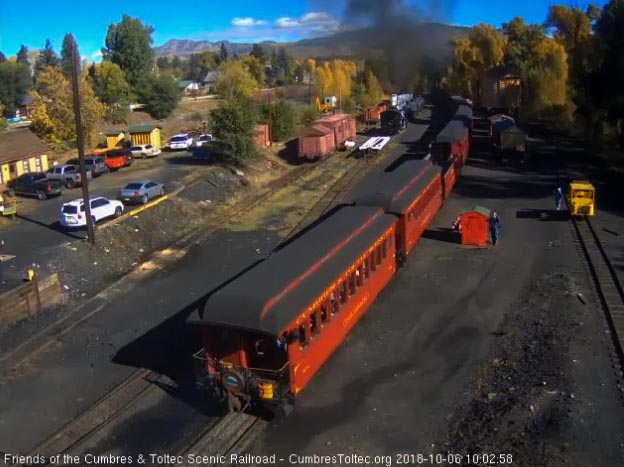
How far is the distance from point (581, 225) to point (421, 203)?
8738mm

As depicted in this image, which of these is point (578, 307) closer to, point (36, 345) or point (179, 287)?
point (179, 287)

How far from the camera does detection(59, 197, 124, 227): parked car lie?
27.3 meters

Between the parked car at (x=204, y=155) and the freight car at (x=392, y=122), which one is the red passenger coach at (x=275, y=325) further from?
the freight car at (x=392, y=122)

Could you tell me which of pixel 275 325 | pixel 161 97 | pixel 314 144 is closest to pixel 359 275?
pixel 275 325

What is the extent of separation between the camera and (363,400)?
1359cm

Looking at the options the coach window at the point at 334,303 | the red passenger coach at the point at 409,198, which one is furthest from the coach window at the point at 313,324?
the red passenger coach at the point at 409,198

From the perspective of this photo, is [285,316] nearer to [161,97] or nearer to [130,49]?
[161,97]

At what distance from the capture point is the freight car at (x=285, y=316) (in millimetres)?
11742

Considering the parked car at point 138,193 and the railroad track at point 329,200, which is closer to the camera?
the railroad track at point 329,200

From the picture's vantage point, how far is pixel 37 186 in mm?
35219

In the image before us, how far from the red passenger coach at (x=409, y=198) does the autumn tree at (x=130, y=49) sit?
69099 mm

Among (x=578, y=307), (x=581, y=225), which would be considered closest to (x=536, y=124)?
(x=581, y=225)

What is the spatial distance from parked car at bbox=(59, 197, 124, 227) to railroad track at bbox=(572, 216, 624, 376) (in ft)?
69.8

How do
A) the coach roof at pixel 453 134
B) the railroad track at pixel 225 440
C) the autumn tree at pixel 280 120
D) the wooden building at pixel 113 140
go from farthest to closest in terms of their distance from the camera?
the autumn tree at pixel 280 120
the wooden building at pixel 113 140
the coach roof at pixel 453 134
the railroad track at pixel 225 440
